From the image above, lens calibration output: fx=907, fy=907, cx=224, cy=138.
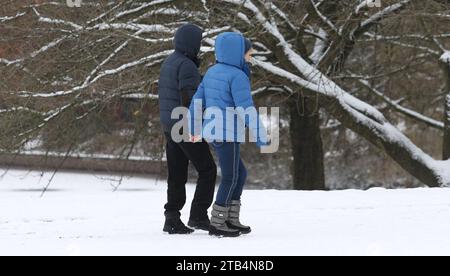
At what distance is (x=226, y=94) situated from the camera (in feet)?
21.3

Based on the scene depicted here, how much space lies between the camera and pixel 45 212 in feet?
28.1

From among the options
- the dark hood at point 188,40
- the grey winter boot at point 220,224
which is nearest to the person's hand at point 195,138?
the grey winter boot at point 220,224

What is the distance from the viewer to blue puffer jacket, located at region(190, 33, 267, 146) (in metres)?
6.43

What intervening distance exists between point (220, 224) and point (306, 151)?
8.79 m

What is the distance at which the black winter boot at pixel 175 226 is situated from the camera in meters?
6.85

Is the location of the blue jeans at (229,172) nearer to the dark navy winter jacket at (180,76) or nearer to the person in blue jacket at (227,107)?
the person in blue jacket at (227,107)

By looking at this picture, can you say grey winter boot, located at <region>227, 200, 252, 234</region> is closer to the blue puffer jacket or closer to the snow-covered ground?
the snow-covered ground

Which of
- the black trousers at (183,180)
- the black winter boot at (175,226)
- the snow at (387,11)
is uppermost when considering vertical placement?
the snow at (387,11)

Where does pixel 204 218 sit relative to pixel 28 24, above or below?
below

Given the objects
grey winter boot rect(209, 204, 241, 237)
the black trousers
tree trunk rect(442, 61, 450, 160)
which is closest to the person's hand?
the black trousers

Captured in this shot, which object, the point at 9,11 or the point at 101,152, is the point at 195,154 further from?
the point at 101,152

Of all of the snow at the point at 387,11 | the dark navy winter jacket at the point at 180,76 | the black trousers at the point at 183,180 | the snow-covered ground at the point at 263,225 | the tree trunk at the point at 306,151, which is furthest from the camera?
the tree trunk at the point at 306,151
